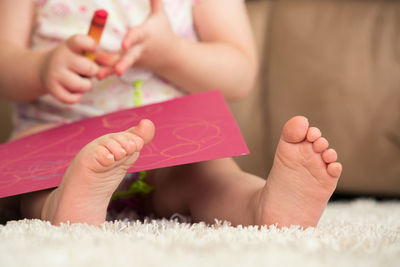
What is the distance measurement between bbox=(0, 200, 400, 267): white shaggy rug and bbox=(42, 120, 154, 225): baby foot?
0.02 m

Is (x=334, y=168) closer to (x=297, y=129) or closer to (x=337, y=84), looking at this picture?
(x=297, y=129)

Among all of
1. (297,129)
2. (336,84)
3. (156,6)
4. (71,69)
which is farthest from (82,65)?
(336,84)

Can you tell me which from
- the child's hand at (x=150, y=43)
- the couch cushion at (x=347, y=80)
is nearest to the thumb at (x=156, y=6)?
the child's hand at (x=150, y=43)

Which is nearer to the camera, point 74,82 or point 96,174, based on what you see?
point 96,174

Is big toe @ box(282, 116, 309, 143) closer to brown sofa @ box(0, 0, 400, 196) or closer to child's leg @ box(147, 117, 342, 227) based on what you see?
child's leg @ box(147, 117, 342, 227)

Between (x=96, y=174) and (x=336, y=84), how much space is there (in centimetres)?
84

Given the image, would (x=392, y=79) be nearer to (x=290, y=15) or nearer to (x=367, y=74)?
(x=367, y=74)

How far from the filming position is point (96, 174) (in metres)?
0.53

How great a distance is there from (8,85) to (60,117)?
104 mm

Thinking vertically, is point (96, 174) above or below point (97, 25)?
below

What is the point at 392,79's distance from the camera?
118 cm

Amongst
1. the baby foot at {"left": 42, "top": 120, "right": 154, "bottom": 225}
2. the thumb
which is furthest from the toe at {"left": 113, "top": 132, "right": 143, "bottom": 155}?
the thumb

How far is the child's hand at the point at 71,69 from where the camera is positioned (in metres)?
0.71

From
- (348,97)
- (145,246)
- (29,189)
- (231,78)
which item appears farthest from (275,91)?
(145,246)
